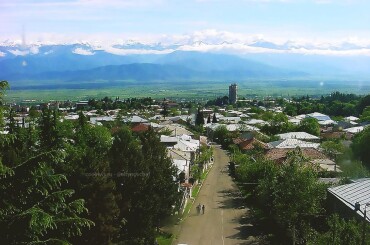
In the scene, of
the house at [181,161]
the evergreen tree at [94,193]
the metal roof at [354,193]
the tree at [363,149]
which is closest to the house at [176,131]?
the house at [181,161]

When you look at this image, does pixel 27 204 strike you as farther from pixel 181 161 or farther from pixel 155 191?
pixel 181 161

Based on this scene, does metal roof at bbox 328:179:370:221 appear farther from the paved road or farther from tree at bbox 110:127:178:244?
tree at bbox 110:127:178:244

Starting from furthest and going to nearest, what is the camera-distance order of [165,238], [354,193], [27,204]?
[165,238], [354,193], [27,204]

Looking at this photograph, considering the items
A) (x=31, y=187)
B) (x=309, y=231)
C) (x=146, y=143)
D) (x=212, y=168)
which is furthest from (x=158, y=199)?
(x=212, y=168)

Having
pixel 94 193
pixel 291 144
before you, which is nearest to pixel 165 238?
pixel 94 193

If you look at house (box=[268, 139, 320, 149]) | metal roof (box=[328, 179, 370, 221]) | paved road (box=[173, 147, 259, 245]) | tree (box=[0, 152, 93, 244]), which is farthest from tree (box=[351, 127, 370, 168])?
tree (box=[0, 152, 93, 244])

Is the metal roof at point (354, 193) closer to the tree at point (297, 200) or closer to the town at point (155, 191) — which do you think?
the town at point (155, 191)
